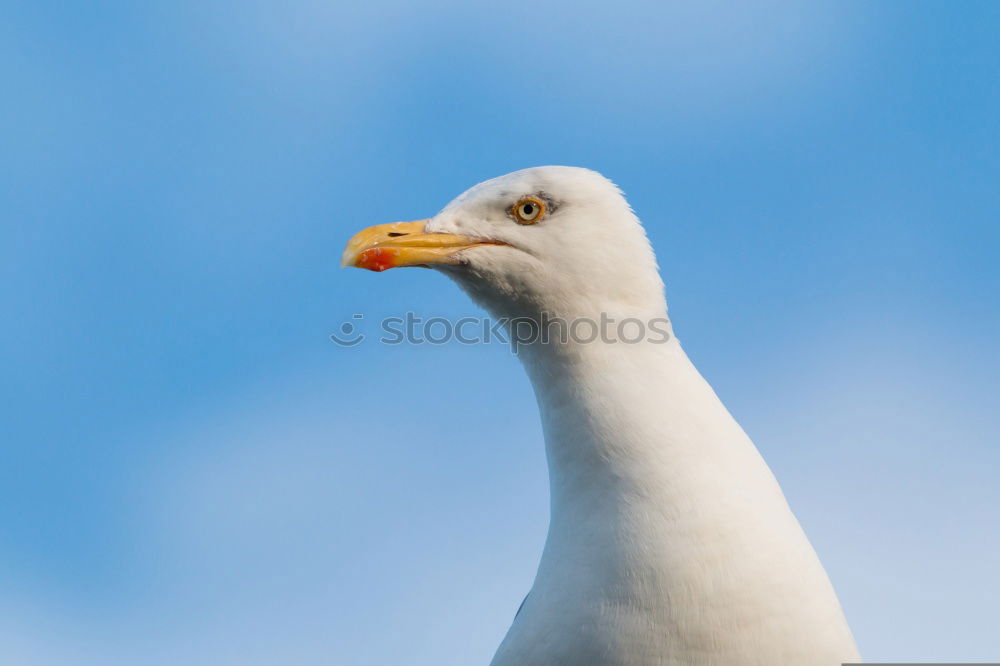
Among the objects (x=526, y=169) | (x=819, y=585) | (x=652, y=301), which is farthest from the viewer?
(x=526, y=169)

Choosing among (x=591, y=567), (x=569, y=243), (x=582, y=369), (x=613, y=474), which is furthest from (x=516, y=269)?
(x=591, y=567)

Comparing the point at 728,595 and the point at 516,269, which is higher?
the point at 516,269

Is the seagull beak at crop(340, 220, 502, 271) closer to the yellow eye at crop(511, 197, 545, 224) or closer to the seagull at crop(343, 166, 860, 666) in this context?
the seagull at crop(343, 166, 860, 666)

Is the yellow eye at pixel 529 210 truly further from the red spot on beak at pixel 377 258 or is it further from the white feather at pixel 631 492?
the red spot on beak at pixel 377 258

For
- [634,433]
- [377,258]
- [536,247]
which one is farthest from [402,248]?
[634,433]

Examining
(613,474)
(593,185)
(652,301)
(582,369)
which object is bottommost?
(613,474)

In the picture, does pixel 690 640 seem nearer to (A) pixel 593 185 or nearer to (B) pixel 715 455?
(B) pixel 715 455

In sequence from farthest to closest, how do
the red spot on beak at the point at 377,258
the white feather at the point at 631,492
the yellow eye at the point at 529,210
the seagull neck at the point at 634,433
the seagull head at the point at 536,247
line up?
1. the yellow eye at the point at 529,210
2. the red spot on beak at the point at 377,258
3. the seagull head at the point at 536,247
4. the seagull neck at the point at 634,433
5. the white feather at the point at 631,492

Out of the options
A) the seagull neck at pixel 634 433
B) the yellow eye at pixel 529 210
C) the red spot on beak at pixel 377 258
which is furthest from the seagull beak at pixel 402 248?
the seagull neck at pixel 634 433

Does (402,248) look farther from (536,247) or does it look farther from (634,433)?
(634,433)
